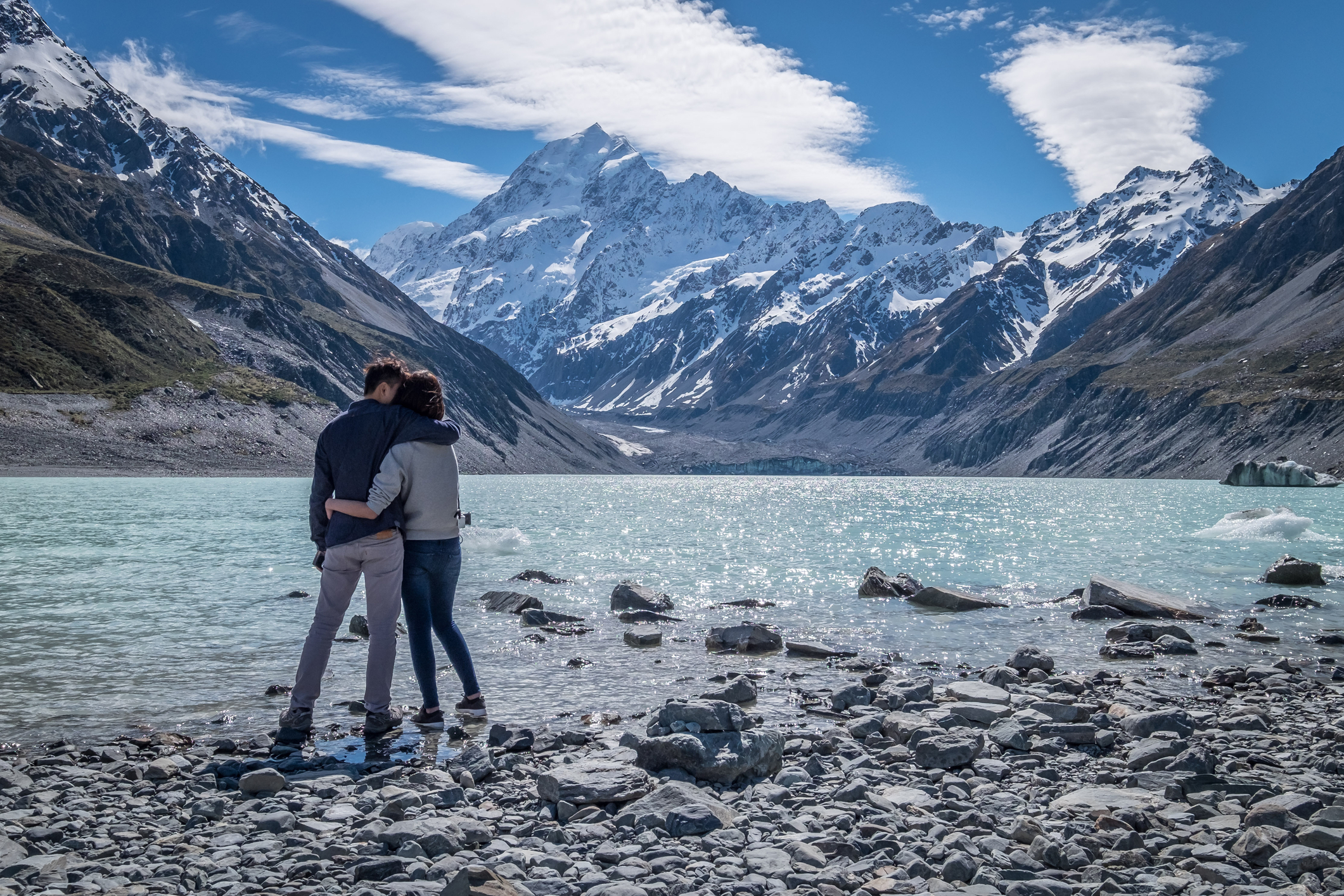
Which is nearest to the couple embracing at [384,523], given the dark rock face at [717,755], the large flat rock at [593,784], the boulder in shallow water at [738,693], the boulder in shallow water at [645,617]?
the large flat rock at [593,784]

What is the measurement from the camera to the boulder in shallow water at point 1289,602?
25875 millimetres

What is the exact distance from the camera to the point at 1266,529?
2128 inches

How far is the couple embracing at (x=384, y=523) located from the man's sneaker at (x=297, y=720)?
10 mm

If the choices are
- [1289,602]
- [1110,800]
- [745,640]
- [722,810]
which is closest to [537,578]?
[745,640]

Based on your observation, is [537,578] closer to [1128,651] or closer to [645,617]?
[645,617]

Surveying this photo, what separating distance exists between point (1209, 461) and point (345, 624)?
210654 millimetres

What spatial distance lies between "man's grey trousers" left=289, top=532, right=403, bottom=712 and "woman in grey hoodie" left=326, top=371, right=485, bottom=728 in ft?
0.81

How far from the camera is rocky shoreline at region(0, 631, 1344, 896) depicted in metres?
7.02

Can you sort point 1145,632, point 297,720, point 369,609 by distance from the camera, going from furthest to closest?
point 1145,632
point 297,720
point 369,609

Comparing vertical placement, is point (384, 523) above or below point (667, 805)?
above

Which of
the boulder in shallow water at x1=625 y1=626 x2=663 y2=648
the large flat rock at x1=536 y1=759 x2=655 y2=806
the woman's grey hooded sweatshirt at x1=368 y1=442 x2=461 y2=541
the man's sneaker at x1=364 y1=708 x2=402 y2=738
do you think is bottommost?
the boulder in shallow water at x1=625 y1=626 x2=663 y2=648

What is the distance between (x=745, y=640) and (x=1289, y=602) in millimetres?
17584

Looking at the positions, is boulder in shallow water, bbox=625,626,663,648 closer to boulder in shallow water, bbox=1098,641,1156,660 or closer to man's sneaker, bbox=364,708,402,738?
man's sneaker, bbox=364,708,402,738

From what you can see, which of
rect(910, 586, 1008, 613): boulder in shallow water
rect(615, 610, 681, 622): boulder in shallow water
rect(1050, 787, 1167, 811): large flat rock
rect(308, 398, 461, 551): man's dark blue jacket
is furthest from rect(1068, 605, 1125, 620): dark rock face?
rect(308, 398, 461, 551): man's dark blue jacket
